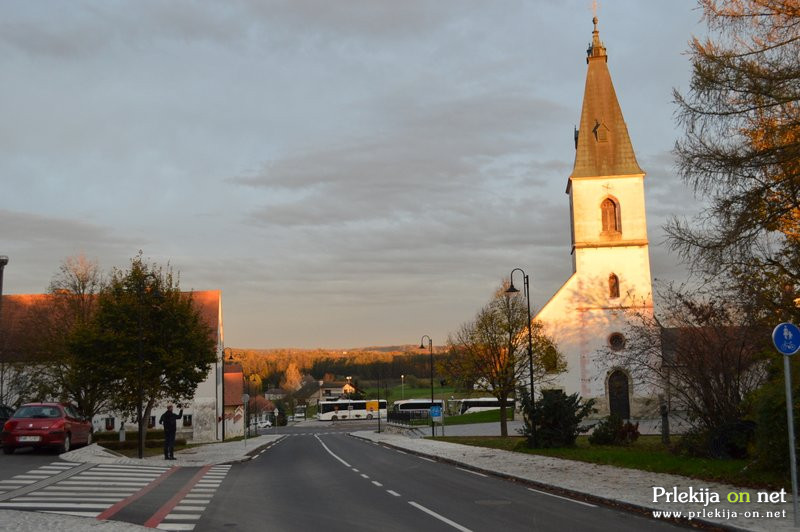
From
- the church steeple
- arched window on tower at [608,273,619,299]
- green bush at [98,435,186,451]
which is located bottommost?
green bush at [98,435,186,451]

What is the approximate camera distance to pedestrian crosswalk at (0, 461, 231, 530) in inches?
490

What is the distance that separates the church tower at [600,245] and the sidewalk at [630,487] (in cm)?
2605

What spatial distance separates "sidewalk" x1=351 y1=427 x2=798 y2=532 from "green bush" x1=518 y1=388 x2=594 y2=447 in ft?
8.48

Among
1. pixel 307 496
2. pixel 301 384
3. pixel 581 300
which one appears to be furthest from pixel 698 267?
pixel 301 384

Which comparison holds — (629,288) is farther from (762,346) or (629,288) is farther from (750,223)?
(750,223)

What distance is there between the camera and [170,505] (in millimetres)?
13508

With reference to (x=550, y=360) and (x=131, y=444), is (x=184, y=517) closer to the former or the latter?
(x=131, y=444)

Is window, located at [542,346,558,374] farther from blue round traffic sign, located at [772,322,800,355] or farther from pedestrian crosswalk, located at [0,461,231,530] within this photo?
blue round traffic sign, located at [772,322,800,355]

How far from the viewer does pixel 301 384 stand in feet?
538

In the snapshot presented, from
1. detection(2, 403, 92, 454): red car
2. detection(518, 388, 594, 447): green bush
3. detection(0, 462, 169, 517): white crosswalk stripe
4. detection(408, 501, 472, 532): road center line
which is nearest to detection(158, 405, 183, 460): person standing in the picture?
detection(2, 403, 92, 454): red car

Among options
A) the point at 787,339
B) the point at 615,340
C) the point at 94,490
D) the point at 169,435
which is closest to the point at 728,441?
the point at 787,339

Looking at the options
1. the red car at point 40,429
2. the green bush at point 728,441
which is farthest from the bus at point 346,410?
the green bush at point 728,441

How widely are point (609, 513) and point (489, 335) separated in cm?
2876

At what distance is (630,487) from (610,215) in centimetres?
3759
